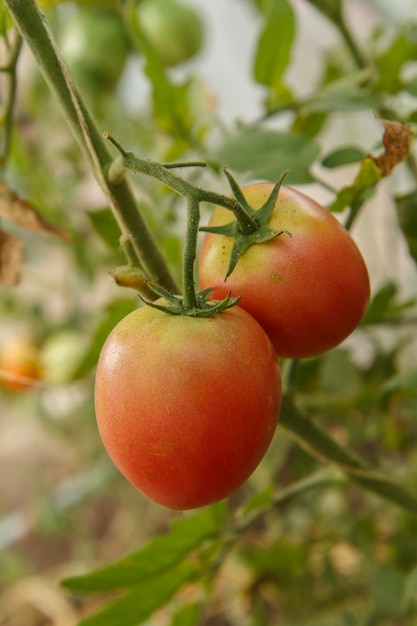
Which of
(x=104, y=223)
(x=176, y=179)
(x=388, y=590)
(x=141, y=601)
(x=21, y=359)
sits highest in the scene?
(x=176, y=179)

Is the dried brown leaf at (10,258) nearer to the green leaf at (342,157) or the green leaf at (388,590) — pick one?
the green leaf at (342,157)

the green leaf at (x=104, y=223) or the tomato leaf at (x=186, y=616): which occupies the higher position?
the green leaf at (x=104, y=223)

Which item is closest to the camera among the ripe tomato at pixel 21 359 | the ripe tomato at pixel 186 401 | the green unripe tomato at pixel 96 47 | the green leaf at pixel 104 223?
the ripe tomato at pixel 186 401

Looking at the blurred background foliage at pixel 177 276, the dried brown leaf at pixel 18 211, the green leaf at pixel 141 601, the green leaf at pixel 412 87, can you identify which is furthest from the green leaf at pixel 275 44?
the green leaf at pixel 141 601

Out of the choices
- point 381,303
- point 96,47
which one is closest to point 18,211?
point 381,303

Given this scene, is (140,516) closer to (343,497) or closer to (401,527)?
(343,497)

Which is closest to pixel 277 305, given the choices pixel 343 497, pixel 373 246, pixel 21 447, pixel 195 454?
pixel 195 454

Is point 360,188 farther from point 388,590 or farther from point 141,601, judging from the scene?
point 388,590
